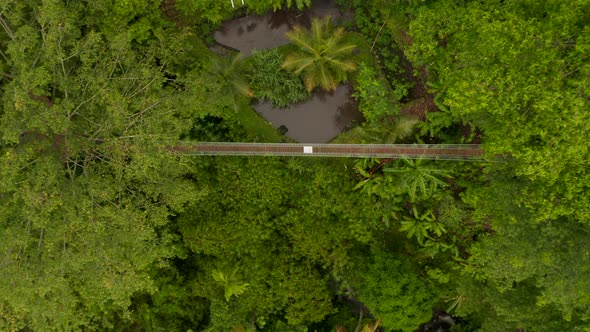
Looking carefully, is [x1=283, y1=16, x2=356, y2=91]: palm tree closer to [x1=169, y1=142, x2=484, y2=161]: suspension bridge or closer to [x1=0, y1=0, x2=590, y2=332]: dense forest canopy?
[x1=0, y1=0, x2=590, y2=332]: dense forest canopy

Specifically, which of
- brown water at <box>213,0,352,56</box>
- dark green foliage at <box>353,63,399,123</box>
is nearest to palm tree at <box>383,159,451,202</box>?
dark green foliage at <box>353,63,399,123</box>

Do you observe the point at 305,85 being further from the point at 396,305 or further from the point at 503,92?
the point at 396,305

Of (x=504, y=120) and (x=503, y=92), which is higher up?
(x=503, y=92)

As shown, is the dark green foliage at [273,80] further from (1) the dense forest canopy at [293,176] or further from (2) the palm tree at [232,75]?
(2) the palm tree at [232,75]

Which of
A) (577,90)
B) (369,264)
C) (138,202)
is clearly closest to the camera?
(577,90)

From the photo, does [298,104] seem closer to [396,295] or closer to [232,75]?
[232,75]

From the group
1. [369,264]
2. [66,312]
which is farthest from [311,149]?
[66,312]

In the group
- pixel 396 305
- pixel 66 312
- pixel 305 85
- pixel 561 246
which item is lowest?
pixel 396 305

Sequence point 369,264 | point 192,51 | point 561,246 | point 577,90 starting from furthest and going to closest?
1. point 192,51
2. point 369,264
3. point 561,246
4. point 577,90
